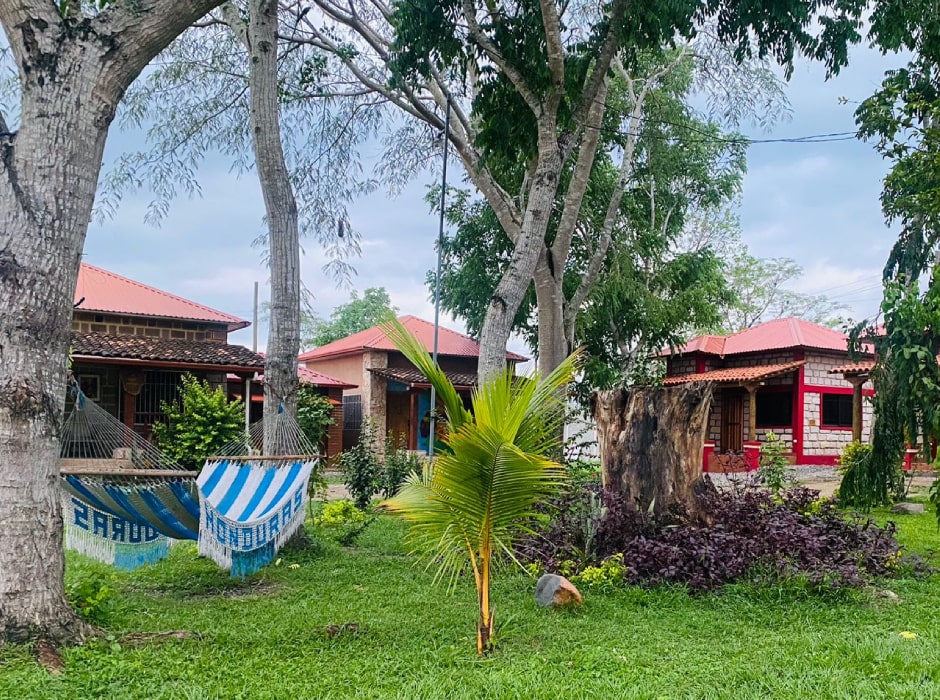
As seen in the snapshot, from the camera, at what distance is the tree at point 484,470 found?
3121 mm

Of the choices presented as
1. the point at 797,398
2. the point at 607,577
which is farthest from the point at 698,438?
the point at 797,398

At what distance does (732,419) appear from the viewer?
18188 mm

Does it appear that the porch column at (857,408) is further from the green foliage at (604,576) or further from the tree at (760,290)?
the tree at (760,290)

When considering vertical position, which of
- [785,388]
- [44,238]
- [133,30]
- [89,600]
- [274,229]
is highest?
[133,30]

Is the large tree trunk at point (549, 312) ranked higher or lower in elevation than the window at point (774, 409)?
higher

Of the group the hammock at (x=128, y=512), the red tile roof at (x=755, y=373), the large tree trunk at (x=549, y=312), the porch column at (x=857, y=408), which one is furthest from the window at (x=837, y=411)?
the hammock at (x=128, y=512)

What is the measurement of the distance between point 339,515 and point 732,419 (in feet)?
41.4

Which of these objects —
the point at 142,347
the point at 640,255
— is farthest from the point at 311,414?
the point at 640,255

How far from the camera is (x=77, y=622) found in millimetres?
3486

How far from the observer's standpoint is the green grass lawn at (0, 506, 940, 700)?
304 centimetres

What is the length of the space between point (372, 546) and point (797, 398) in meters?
12.4

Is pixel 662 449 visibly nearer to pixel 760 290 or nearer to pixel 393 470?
pixel 393 470

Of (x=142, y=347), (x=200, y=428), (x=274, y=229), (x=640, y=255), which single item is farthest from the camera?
(x=640, y=255)

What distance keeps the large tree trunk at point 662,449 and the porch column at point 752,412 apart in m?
11.4
